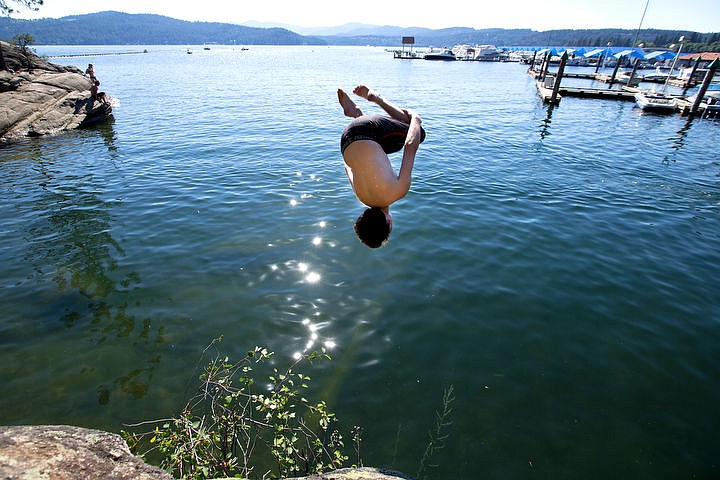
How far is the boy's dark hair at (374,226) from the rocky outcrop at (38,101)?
79.1ft

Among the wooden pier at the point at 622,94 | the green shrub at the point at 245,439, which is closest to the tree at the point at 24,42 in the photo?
the green shrub at the point at 245,439

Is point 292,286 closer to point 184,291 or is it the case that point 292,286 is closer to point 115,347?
point 184,291

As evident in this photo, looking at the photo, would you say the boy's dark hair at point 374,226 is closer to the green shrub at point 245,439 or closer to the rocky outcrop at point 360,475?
the green shrub at point 245,439

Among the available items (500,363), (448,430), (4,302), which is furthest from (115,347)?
(500,363)

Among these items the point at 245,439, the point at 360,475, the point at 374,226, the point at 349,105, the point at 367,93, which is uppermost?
the point at 367,93

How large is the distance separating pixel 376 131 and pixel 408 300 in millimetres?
4370

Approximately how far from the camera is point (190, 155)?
1670 cm

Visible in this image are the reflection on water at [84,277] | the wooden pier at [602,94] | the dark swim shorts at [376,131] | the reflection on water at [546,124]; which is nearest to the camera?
the dark swim shorts at [376,131]

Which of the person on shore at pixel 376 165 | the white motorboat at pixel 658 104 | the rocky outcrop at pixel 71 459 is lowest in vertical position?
the rocky outcrop at pixel 71 459

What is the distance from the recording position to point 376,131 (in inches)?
155

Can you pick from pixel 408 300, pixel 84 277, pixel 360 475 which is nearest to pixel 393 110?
pixel 360 475

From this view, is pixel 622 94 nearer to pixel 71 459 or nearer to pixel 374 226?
pixel 374 226

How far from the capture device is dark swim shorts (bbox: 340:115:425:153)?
3.84m

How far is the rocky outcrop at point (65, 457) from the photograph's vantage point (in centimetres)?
262
